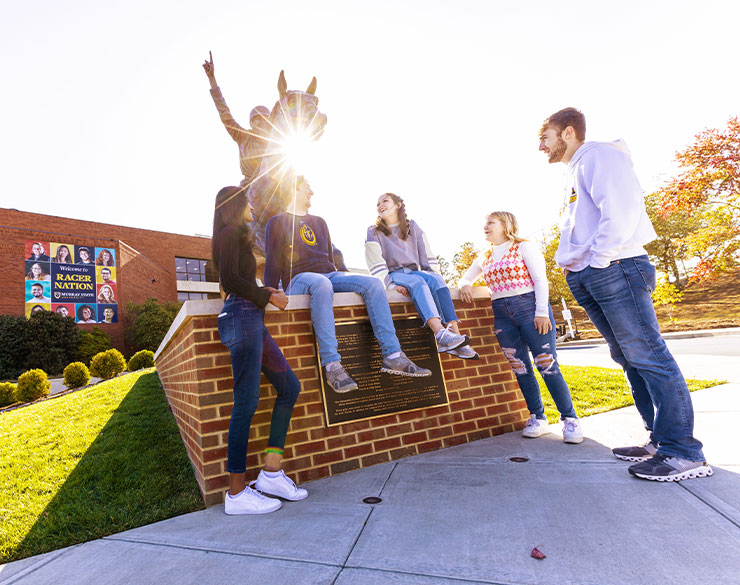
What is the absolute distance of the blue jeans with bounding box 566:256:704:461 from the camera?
7.19 feet

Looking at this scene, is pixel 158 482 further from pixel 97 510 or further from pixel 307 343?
pixel 307 343

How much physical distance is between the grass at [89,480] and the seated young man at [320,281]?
53.9 inches

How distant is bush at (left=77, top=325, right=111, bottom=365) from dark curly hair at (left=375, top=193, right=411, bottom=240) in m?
21.7

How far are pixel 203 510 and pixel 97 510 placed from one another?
70cm

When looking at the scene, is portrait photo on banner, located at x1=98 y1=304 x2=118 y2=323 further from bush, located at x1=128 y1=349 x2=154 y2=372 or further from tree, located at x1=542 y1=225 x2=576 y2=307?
tree, located at x1=542 y1=225 x2=576 y2=307

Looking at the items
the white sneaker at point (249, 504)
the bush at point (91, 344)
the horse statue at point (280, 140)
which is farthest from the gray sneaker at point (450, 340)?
the bush at point (91, 344)

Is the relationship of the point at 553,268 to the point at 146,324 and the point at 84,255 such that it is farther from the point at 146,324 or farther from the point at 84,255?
the point at 84,255

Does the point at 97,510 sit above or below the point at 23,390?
below

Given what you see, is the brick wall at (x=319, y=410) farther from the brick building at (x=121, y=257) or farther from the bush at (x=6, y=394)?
the brick building at (x=121, y=257)

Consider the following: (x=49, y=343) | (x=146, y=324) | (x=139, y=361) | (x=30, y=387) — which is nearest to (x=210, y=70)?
(x=30, y=387)

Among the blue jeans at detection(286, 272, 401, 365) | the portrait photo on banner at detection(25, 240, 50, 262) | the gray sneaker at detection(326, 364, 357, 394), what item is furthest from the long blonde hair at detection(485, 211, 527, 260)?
the portrait photo on banner at detection(25, 240, 50, 262)

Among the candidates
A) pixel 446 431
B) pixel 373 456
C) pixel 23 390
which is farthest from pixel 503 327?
pixel 23 390

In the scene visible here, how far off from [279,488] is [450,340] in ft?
5.12

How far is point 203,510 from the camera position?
247 centimetres
